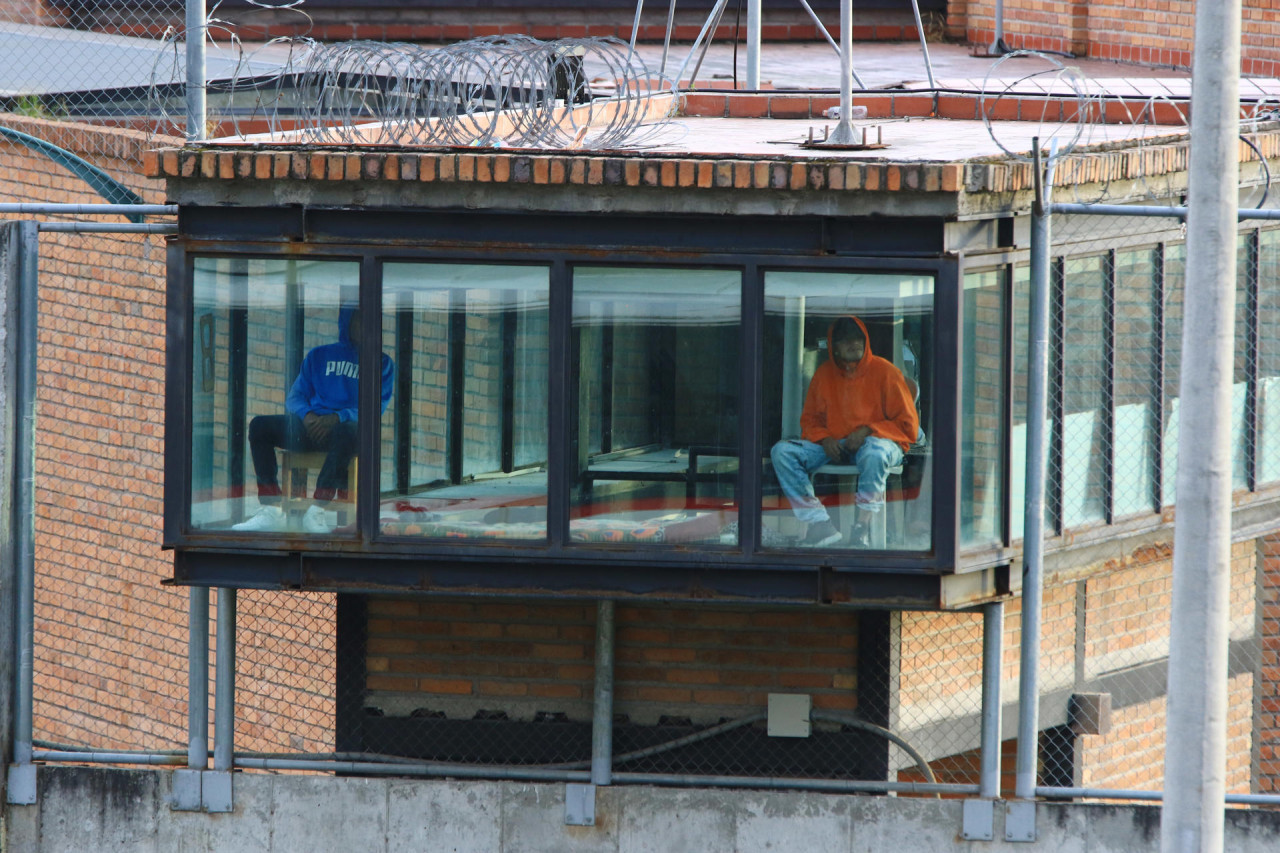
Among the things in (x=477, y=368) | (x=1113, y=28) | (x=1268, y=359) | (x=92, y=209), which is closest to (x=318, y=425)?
(x=477, y=368)

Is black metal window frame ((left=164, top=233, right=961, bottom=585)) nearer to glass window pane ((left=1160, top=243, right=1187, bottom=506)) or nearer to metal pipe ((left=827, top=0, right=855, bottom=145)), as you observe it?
metal pipe ((left=827, top=0, right=855, bottom=145))

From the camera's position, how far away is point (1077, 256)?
29.7ft

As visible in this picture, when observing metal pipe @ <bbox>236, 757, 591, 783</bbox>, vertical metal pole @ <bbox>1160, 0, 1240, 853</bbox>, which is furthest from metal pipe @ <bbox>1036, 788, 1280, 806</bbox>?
vertical metal pole @ <bbox>1160, 0, 1240, 853</bbox>

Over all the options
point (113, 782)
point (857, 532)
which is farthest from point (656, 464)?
point (113, 782)

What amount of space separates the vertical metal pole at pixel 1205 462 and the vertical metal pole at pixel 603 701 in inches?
142

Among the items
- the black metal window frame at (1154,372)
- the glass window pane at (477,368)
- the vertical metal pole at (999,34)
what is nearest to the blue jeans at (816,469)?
the black metal window frame at (1154,372)

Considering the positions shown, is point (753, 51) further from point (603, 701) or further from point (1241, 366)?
point (603, 701)

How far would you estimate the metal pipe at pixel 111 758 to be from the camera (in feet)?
30.9

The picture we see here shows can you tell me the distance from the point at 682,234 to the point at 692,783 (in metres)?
2.80

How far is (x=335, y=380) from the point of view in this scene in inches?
343

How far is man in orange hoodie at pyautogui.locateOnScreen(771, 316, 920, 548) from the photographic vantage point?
27.6 ft

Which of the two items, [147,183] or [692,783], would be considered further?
[147,183]

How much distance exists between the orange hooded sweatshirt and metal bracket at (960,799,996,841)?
185cm

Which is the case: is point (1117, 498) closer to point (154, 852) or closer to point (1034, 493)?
point (1034, 493)
